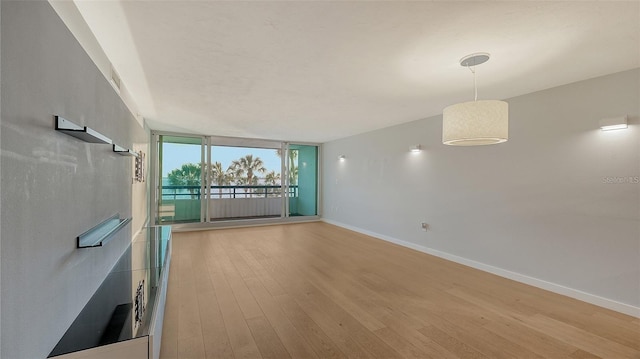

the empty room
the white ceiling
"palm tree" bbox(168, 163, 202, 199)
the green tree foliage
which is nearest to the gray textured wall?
the empty room

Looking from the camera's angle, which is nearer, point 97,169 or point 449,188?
point 97,169

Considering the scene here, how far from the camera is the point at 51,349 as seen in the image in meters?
1.24

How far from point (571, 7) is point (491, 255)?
10.3 ft

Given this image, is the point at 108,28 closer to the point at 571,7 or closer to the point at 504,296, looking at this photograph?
the point at 571,7

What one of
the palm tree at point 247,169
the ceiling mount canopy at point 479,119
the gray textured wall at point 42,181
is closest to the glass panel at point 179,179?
the palm tree at point 247,169

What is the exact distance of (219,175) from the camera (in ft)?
23.5

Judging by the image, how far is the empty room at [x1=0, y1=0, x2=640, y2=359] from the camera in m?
1.30

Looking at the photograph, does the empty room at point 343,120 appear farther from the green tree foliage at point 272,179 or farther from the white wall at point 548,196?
the green tree foliage at point 272,179

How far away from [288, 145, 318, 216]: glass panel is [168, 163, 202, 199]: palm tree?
8.50ft

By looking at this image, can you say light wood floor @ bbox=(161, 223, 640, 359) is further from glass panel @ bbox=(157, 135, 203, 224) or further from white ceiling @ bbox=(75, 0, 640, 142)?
glass panel @ bbox=(157, 135, 203, 224)

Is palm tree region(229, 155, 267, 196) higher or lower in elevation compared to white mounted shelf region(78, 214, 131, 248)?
higher

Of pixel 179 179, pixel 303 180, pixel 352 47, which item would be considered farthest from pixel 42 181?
pixel 303 180

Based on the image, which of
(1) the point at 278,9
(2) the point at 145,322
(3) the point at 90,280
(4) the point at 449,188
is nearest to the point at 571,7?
(1) the point at 278,9

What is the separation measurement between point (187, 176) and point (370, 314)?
19.2 ft
